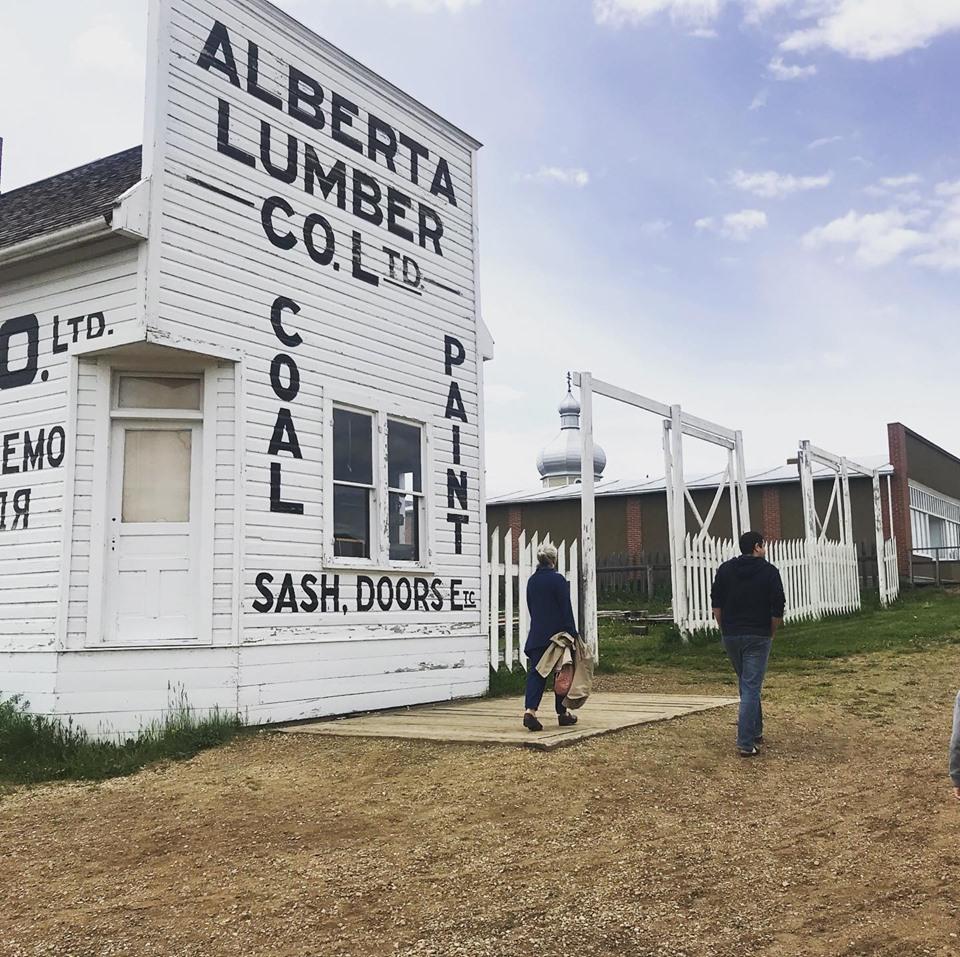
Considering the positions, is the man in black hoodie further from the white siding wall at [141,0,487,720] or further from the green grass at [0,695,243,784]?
the green grass at [0,695,243,784]

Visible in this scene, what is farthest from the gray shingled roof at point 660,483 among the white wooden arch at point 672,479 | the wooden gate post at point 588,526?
the wooden gate post at point 588,526

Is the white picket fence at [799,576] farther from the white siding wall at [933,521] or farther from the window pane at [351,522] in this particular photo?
the window pane at [351,522]

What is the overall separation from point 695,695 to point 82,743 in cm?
674

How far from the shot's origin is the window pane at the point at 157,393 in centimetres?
995

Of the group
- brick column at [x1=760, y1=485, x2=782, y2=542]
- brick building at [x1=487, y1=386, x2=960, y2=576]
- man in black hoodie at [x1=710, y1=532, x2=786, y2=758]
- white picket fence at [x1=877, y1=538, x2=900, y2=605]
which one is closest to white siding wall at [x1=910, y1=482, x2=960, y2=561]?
brick building at [x1=487, y1=386, x2=960, y2=576]

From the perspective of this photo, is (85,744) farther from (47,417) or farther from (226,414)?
(226,414)

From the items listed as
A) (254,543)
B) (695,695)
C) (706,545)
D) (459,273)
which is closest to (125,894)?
(254,543)

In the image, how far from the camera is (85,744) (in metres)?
9.01

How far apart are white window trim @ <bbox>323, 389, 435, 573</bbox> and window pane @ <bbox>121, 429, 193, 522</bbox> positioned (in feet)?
5.09

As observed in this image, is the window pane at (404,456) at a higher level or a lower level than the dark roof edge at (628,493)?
lower

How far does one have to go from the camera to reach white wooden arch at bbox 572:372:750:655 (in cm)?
1470

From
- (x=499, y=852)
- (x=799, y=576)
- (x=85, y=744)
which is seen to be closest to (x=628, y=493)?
(x=799, y=576)

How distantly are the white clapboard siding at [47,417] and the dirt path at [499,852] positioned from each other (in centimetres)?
220

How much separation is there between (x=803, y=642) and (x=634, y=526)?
19.8 meters
